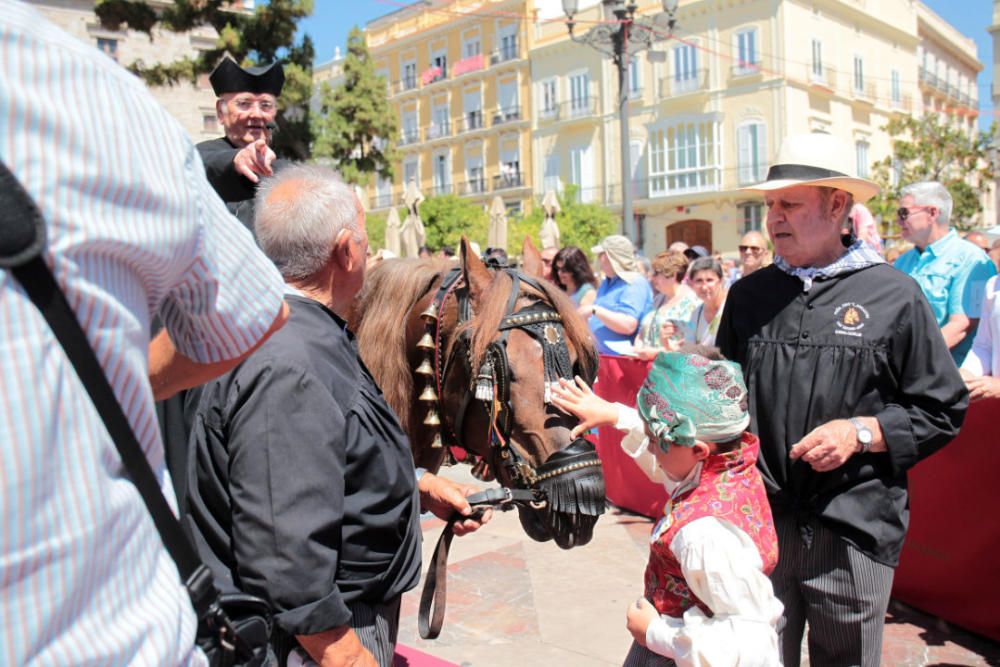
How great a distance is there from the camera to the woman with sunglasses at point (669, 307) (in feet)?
21.4

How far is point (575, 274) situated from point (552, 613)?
3923 mm

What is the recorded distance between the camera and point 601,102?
140 feet

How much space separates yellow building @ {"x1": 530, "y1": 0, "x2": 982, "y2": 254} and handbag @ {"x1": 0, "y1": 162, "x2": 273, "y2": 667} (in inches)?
1441

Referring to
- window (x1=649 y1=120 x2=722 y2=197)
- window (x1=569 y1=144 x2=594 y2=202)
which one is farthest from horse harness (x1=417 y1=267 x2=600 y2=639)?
window (x1=569 y1=144 x2=594 y2=202)

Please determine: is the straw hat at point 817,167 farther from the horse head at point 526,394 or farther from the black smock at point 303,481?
the black smock at point 303,481

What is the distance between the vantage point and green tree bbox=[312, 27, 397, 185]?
80.9ft

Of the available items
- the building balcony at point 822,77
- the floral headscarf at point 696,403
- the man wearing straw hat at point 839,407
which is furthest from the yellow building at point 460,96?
the floral headscarf at point 696,403

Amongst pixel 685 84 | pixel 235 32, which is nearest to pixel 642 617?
pixel 235 32

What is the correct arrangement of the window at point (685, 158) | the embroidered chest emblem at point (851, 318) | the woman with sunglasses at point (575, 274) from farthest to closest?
the window at point (685, 158), the woman with sunglasses at point (575, 274), the embroidered chest emblem at point (851, 318)

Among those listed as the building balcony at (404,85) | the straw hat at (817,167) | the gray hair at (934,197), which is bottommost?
the straw hat at (817,167)

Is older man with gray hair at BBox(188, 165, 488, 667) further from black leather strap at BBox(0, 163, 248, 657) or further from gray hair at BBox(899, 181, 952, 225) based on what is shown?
gray hair at BBox(899, 181, 952, 225)

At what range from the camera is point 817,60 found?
125 feet

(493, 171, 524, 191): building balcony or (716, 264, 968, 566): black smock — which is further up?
(493, 171, 524, 191): building balcony

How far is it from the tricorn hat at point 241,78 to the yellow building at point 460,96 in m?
41.6
